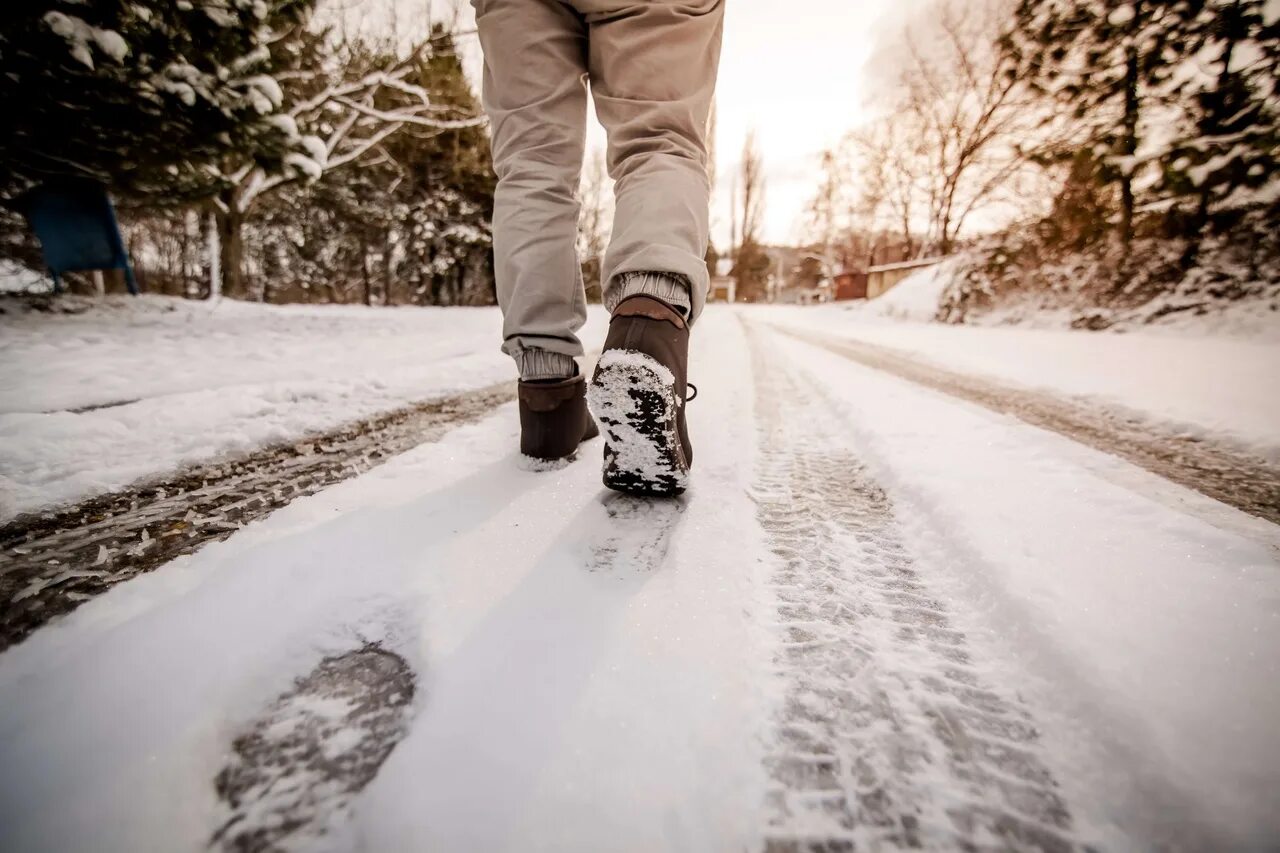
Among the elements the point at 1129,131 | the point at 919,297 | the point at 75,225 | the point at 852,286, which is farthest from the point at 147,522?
the point at 852,286

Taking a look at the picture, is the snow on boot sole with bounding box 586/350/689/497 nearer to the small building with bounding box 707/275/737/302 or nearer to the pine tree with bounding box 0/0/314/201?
the pine tree with bounding box 0/0/314/201

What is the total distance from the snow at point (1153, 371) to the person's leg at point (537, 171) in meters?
1.69

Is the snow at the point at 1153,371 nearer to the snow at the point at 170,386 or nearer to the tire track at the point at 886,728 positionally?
the tire track at the point at 886,728

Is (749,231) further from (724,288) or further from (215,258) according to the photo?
(215,258)

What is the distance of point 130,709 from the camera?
37cm

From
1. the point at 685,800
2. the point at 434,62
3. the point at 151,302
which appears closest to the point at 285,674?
the point at 685,800

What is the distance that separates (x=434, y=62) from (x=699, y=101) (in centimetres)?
1186

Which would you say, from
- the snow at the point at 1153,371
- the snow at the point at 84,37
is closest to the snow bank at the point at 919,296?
the snow at the point at 1153,371

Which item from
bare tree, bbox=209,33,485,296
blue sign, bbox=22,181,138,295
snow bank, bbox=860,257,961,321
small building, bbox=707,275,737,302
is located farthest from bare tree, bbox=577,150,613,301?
small building, bbox=707,275,737,302

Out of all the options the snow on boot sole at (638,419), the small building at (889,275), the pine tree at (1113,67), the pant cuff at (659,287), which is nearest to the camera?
the snow on boot sole at (638,419)

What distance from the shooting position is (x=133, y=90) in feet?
9.42

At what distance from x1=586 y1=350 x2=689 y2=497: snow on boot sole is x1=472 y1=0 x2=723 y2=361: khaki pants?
20 cm

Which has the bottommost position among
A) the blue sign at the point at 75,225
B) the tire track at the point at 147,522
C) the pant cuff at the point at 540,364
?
the tire track at the point at 147,522

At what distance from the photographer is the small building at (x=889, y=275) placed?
12.6 meters
